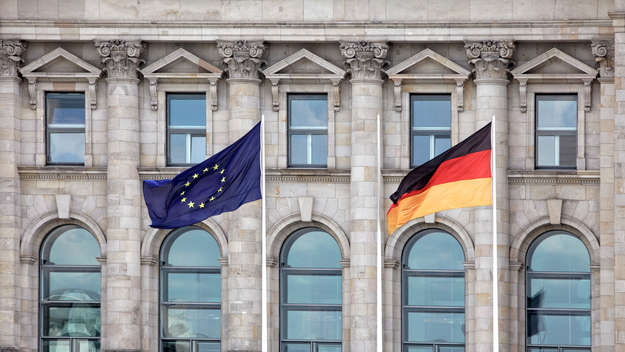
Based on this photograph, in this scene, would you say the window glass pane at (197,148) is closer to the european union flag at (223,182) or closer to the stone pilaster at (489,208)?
the european union flag at (223,182)

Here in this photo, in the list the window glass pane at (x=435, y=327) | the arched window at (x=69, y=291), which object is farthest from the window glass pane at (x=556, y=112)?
the arched window at (x=69, y=291)

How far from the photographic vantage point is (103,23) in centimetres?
5644

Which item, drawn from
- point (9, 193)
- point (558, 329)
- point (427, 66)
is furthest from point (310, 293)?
point (9, 193)

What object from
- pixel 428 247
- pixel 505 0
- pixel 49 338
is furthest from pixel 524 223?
pixel 49 338

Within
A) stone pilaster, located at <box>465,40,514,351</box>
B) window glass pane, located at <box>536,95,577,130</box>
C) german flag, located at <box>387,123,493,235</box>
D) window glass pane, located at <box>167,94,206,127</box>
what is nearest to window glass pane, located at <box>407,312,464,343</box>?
stone pilaster, located at <box>465,40,514,351</box>

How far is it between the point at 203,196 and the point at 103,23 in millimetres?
10098

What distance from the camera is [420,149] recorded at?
5666 cm

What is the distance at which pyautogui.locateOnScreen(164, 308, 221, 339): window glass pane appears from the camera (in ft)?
187

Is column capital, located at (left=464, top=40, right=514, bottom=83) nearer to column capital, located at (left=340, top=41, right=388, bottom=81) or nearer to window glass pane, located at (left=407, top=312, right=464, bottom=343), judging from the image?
column capital, located at (left=340, top=41, right=388, bottom=81)

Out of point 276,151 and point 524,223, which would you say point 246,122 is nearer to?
point 276,151

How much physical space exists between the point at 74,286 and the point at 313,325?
25.1ft

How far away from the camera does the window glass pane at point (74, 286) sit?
5728 cm

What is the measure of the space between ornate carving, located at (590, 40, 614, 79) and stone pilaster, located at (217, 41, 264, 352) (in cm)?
1020

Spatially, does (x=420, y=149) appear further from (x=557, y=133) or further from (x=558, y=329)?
(x=558, y=329)
